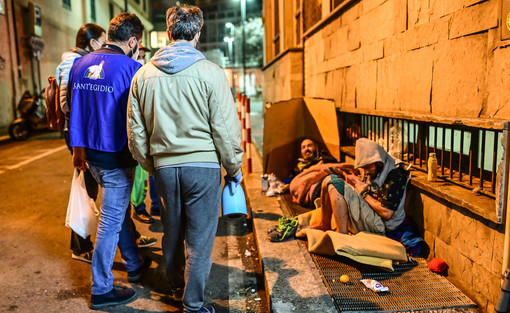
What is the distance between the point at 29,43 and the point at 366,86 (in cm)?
1718

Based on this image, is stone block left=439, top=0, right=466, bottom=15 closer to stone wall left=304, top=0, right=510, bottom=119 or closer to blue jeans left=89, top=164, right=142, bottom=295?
stone wall left=304, top=0, right=510, bottom=119

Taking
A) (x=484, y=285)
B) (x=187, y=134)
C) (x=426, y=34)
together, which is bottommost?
(x=484, y=285)

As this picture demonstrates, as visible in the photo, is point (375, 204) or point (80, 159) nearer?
point (80, 159)

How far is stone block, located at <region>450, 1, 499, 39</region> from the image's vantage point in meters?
3.12

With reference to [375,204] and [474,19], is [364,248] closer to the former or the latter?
[375,204]

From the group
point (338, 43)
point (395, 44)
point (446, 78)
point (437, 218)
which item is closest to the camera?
point (437, 218)

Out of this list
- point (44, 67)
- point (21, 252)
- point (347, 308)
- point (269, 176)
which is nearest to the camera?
point (347, 308)

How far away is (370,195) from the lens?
4230 millimetres

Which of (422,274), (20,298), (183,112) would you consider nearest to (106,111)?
(183,112)

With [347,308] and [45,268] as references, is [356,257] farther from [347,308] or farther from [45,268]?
[45,268]

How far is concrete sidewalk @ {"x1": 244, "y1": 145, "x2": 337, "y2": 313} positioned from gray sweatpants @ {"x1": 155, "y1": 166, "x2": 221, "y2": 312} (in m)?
0.58

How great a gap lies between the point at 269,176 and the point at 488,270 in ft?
13.0

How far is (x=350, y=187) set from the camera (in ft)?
14.1

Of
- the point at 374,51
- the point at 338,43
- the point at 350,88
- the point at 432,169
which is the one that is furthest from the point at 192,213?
the point at 338,43
